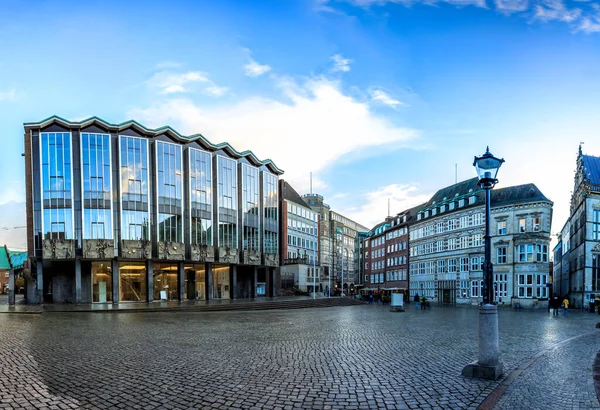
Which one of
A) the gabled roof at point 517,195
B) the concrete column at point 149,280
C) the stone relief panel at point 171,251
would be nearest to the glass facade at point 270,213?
the stone relief panel at point 171,251

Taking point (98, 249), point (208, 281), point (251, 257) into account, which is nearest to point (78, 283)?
point (98, 249)

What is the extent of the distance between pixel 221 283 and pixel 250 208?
1053 cm

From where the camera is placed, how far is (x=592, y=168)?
5581cm

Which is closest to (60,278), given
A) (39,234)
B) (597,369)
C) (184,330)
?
(39,234)

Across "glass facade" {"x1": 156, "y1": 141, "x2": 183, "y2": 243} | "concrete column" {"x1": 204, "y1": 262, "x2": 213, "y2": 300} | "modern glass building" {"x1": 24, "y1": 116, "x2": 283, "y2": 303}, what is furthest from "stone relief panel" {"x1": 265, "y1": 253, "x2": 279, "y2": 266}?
"glass facade" {"x1": 156, "y1": 141, "x2": 183, "y2": 243}

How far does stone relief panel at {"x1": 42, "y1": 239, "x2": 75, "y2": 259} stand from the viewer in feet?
141

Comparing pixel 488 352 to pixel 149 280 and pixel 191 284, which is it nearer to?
pixel 149 280

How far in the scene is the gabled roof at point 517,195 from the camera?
175ft

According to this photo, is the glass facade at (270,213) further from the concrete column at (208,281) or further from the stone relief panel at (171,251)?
the stone relief panel at (171,251)

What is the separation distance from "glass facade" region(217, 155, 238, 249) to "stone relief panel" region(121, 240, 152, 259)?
32.0ft

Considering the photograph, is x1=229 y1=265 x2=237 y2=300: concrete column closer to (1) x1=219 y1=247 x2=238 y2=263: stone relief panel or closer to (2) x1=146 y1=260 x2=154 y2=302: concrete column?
(1) x1=219 y1=247 x2=238 y2=263: stone relief panel

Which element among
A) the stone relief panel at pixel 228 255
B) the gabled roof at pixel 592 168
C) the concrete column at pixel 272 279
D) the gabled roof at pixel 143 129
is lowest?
the concrete column at pixel 272 279

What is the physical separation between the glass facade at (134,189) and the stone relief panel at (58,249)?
16.2 feet

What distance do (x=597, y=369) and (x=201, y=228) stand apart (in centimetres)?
4538
